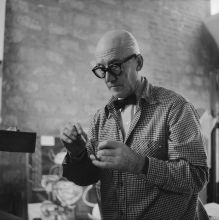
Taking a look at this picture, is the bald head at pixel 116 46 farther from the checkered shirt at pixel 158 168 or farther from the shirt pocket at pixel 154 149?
the shirt pocket at pixel 154 149

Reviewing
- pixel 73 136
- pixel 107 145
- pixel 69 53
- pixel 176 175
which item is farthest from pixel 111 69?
pixel 69 53

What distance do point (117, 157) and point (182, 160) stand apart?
370 millimetres

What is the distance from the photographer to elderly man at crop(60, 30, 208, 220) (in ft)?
4.54

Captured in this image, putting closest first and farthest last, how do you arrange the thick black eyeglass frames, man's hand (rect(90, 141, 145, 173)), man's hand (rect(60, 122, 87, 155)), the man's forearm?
man's hand (rect(90, 141, 145, 173)) → the man's forearm → man's hand (rect(60, 122, 87, 155)) → the thick black eyeglass frames

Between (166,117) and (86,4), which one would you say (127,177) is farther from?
(86,4)

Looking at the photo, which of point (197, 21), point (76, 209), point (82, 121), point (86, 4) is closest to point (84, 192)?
point (76, 209)

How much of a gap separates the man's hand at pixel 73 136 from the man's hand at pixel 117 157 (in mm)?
247

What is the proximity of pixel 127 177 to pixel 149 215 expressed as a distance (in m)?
0.22

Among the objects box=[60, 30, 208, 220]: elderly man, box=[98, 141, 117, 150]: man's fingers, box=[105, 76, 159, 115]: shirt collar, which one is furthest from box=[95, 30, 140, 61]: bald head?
box=[98, 141, 117, 150]: man's fingers

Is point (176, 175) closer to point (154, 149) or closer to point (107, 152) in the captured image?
point (154, 149)

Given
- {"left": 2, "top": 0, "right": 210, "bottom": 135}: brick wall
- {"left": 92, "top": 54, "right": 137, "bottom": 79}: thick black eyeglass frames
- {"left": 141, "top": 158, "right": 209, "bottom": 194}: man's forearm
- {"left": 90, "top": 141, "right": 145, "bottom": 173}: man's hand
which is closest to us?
{"left": 90, "top": 141, "right": 145, "bottom": 173}: man's hand

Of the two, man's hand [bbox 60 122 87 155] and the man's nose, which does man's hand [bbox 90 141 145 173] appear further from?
the man's nose

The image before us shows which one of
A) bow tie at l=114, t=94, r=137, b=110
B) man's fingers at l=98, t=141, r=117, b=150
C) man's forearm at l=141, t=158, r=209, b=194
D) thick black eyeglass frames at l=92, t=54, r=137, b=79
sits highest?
thick black eyeglass frames at l=92, t=54, r=137, b=79

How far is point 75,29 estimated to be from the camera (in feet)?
11.7
